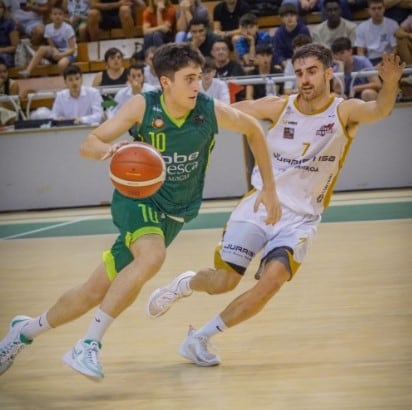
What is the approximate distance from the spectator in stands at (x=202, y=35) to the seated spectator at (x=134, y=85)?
1167 millimetres

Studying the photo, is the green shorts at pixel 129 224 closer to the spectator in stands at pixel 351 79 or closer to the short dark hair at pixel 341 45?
the spectator in stands at pixel 351 79

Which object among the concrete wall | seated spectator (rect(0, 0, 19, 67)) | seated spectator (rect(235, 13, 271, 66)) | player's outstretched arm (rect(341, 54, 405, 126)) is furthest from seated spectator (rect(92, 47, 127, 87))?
player's outstretched arm (rect(341, 54, 405, 126))

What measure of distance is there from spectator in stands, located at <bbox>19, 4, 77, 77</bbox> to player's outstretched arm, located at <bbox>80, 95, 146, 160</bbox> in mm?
11566

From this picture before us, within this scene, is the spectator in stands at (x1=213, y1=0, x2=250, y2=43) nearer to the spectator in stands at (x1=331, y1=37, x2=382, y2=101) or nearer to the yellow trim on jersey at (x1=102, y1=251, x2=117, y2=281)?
the spectator in stands at (x1=331, y1=37, x2=382, y2=101)

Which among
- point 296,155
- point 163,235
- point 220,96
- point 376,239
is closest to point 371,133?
point 220,96

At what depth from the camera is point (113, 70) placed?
14.0 m

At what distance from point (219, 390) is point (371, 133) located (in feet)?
29.8

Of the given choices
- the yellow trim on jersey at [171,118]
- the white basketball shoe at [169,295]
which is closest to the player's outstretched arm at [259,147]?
the yellow trim on jersey at [171,118]

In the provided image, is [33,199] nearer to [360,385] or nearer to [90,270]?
[90,270]

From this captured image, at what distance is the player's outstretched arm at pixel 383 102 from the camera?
5.41m

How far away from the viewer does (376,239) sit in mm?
9383

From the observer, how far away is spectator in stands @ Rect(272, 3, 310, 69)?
13844 millimetres

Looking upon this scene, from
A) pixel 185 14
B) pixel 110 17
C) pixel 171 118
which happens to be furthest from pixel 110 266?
pixel 110 17

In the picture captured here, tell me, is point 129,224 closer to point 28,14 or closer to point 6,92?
point 6,92
